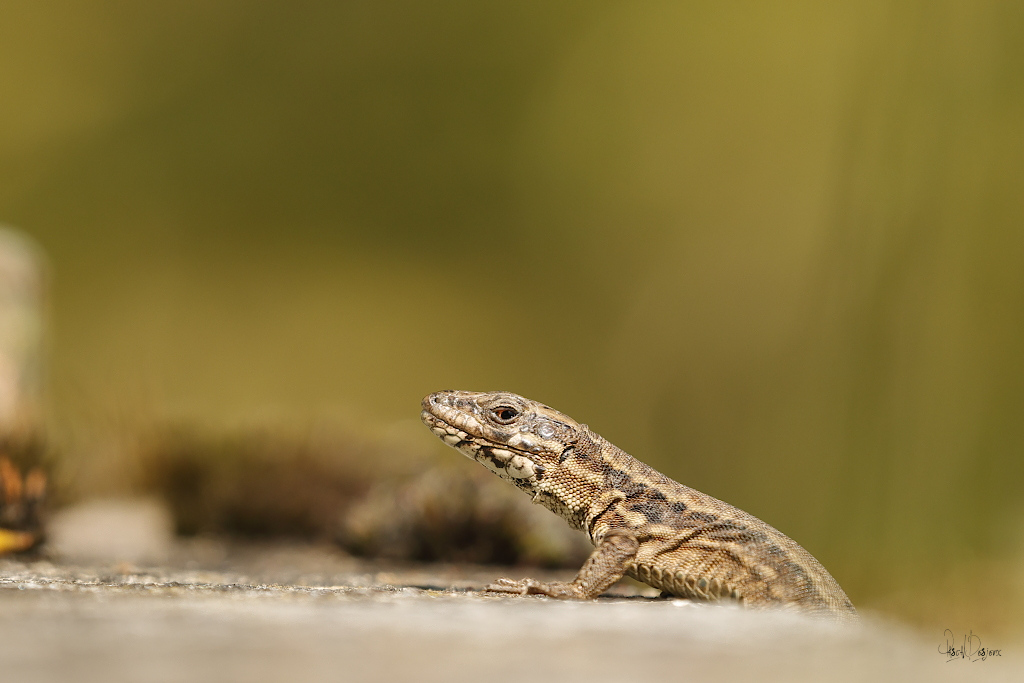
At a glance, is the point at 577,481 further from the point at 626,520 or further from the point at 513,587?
the point at 513,587

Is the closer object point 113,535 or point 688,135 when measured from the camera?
point 113,535

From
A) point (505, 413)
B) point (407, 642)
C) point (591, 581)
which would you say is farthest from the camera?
point (505, 413)

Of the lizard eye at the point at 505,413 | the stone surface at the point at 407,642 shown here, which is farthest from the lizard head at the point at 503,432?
the stone surface at the point at 407,642

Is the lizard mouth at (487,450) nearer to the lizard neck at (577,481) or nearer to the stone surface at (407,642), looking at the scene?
the lizard neck at (577,481)

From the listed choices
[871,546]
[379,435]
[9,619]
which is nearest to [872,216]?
[871,546]

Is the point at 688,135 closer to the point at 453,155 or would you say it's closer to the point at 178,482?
the point at 453,155

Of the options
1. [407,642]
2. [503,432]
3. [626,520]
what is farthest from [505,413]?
[407,642]
